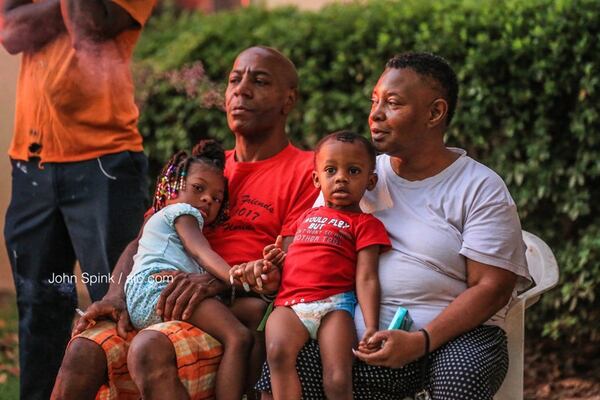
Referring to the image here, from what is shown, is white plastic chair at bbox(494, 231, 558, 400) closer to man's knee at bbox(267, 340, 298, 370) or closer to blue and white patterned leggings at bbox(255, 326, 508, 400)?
blue and white patterned leggings at bbox(255, 326, 508, 400)

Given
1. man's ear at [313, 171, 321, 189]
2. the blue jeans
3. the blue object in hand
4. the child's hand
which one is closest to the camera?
the blue object in hand

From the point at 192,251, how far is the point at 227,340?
15.4 inches

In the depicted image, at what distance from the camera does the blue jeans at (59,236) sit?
4.63 meters

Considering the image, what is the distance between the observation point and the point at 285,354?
140 inches

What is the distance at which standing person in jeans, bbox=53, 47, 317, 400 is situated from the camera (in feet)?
12.1

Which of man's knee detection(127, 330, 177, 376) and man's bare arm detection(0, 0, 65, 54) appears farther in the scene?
man's bare arm detection(0, 0, 65, 54)

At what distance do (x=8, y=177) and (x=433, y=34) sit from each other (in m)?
4.11

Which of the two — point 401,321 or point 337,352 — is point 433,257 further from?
point 337,352

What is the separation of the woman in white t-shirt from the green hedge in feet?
5.40

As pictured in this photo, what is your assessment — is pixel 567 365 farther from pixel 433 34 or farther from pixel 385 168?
pixel 385 168

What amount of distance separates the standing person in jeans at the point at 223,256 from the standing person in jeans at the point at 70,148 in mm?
466

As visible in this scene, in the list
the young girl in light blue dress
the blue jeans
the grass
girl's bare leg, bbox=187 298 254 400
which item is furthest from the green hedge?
girl's bare leg, bbox=187 298 254 400

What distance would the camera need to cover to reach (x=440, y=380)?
3.46 meters

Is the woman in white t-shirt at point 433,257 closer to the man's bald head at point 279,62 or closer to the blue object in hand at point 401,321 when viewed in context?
the blue object in hand at point 401,321
